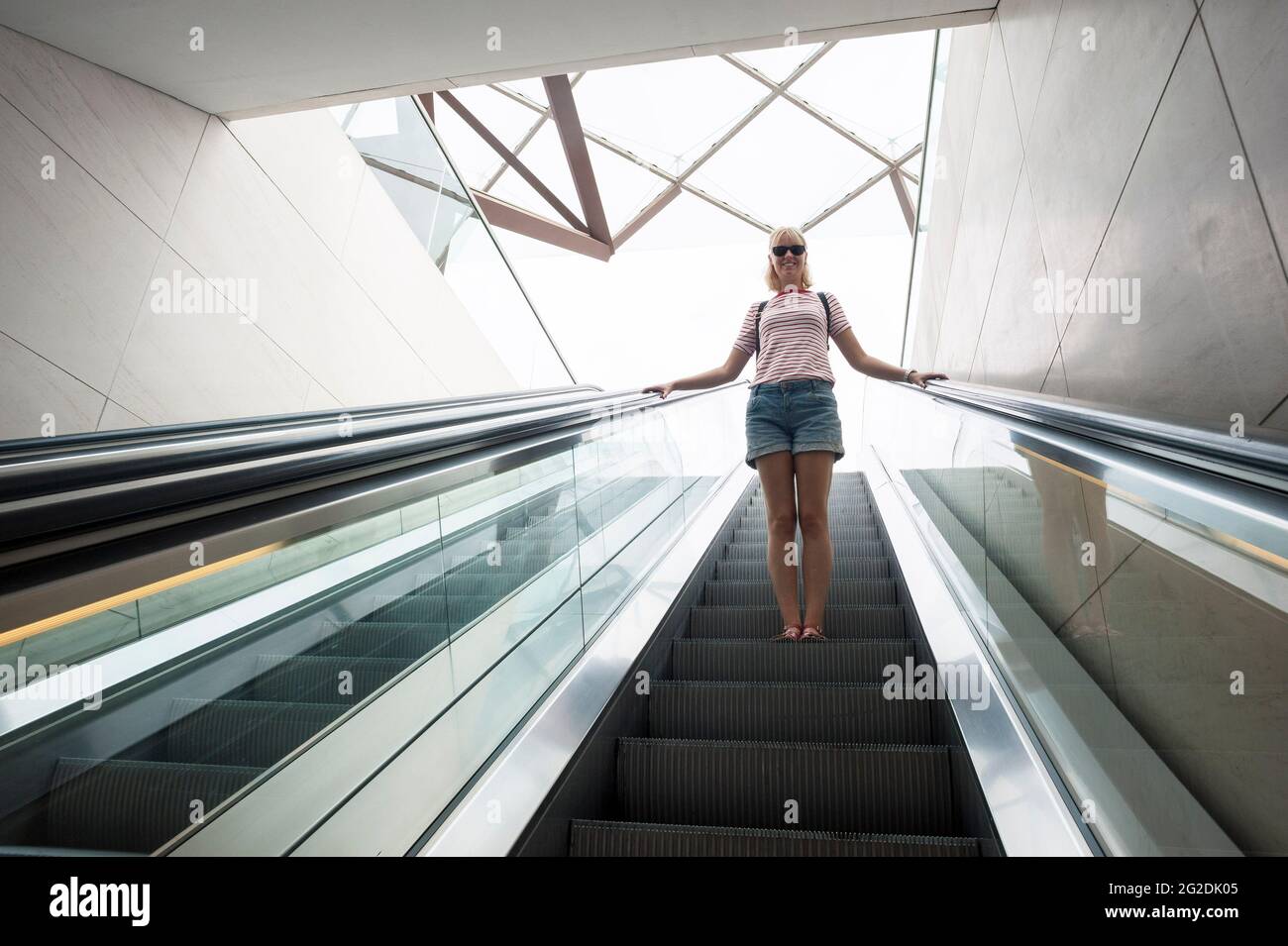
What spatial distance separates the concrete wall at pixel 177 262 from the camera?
3695 mm

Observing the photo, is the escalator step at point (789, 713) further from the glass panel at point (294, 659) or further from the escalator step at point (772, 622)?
the escalator step at point (772, 622)

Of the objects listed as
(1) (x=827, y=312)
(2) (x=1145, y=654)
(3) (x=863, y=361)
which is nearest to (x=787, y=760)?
(2) (x=1145, y=654)

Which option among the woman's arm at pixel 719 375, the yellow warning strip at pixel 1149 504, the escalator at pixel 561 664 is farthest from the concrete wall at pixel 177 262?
the yellow warning strip at pixel 1149 504

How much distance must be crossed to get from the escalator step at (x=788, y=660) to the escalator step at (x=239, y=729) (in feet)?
7.02

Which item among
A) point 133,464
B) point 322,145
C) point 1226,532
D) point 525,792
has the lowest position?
point 525,792

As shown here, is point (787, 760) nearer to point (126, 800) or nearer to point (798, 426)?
point (798, 426)

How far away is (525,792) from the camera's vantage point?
6.31 ft

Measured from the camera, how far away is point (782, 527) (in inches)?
137

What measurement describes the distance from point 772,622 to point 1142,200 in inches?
92.8

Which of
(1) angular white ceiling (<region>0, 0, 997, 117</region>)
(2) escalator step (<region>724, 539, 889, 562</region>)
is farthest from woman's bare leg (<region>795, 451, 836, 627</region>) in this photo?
(1) angular white ceiling (<region>0, 0, 997, 117</region>)

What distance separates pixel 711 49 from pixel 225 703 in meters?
4.75

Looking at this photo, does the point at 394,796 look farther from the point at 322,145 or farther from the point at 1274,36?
the point at 322,145
